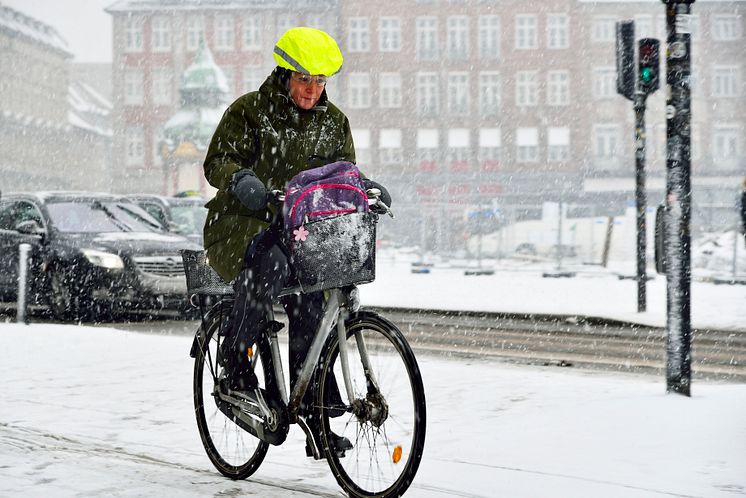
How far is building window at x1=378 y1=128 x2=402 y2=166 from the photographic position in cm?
6341

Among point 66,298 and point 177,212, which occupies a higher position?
point 177,212

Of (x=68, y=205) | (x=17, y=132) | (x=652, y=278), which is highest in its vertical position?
(x=17, y=132)

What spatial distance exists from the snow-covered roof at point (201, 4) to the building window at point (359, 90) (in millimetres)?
5142

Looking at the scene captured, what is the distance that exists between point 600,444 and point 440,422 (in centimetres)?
104

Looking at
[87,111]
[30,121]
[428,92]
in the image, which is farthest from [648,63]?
[87,111]

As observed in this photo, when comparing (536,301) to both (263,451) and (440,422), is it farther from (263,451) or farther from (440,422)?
(263,451)

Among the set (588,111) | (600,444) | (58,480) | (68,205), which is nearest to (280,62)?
(58,480)

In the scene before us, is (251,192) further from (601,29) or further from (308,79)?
(601,29)

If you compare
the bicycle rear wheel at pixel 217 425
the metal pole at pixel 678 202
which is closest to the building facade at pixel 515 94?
the metal pole at pixel 678 202

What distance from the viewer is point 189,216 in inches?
709

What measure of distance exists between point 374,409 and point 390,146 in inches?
2361

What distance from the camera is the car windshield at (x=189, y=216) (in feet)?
57.8

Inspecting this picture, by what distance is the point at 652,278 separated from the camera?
76.6 ft

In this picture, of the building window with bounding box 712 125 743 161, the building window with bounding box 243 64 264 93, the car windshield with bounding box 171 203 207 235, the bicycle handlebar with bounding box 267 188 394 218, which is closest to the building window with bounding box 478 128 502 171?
the building window with bounding box 712 125 743 161
